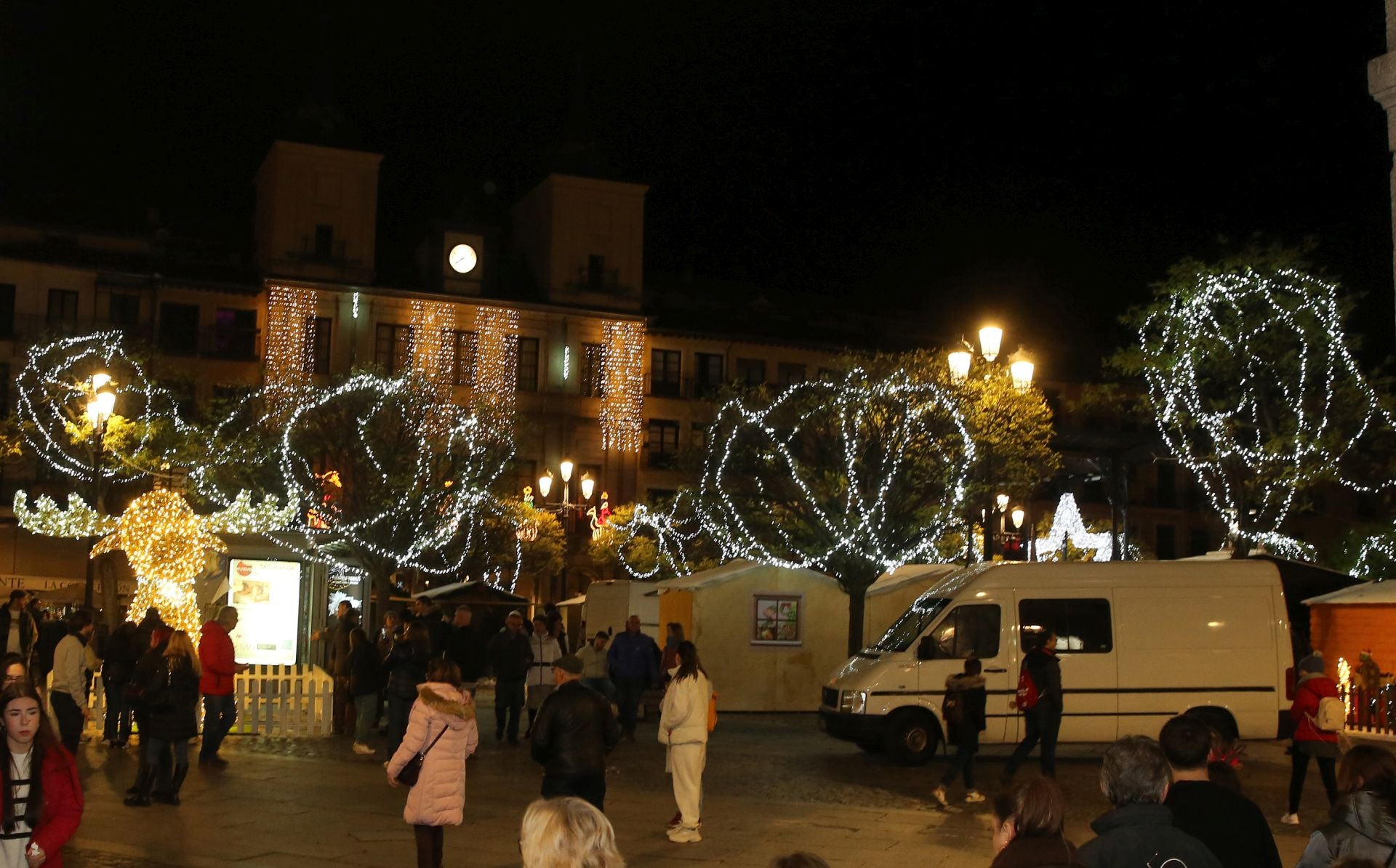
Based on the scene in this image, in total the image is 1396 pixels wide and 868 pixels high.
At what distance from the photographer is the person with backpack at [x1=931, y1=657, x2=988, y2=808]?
14.1m

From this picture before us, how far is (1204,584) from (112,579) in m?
21.9

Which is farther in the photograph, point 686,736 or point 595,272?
point 595,272

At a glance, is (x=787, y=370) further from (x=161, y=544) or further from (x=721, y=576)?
(x=161, y=544)

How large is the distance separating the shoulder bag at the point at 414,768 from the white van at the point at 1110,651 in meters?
9.80

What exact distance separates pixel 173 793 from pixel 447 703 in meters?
5.12

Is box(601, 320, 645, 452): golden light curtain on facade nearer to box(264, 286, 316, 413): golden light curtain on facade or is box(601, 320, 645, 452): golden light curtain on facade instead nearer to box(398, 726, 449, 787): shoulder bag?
box(264, 286, 316, 413): golden light curtain on facade

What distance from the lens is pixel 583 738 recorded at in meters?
9.20

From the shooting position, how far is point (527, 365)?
58.3 m

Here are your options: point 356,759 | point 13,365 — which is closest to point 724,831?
point 356,759

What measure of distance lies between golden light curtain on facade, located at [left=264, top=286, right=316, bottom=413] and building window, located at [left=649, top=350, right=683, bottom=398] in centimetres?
1426

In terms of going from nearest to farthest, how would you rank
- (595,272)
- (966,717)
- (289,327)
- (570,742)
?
(570,742) → (966,717) → (289,327) → (595,272)

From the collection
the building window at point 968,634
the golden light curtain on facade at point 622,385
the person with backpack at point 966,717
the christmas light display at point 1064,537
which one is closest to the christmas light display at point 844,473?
the building window at point 968,634

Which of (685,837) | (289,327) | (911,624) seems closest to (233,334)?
(289,327)

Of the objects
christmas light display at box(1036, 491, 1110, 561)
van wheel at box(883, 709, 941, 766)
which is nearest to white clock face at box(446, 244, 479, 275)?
christmas light display at box(1036, 491, 1110, 561)
